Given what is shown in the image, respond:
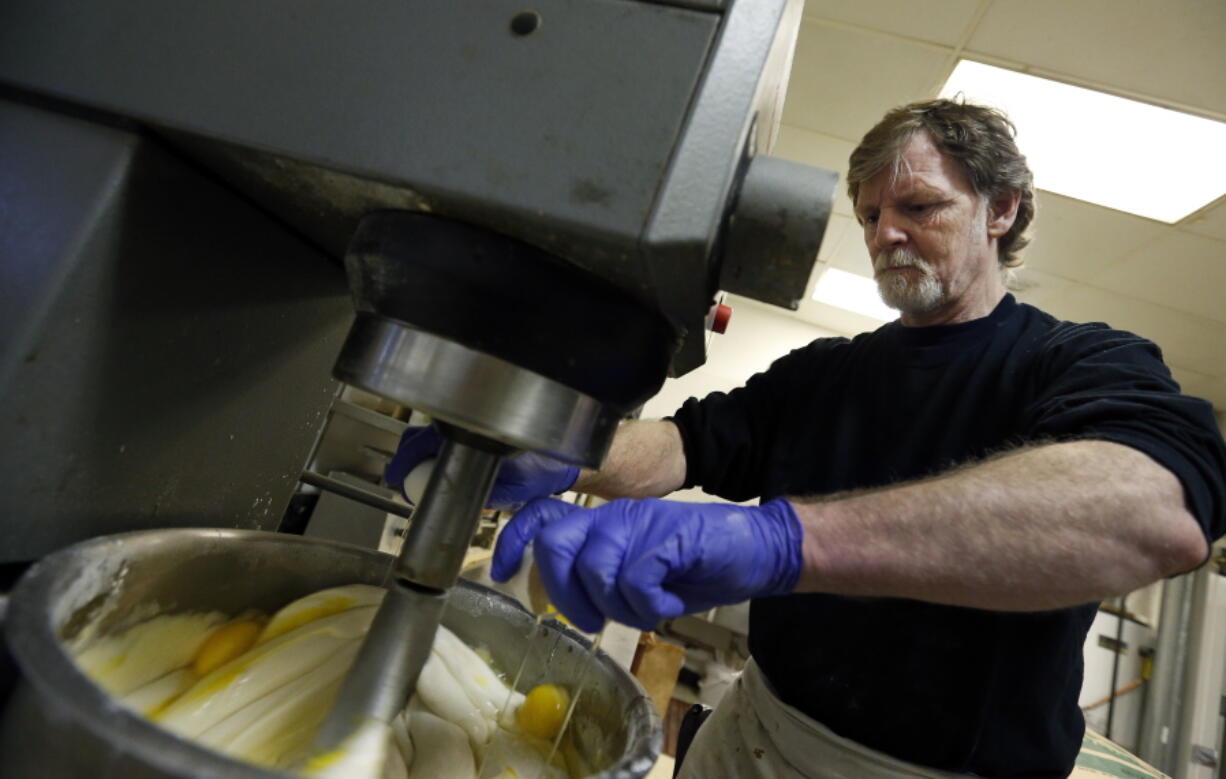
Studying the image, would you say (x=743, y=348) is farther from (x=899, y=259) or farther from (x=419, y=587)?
(x=419, y=587)

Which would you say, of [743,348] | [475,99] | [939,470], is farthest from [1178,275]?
[475,99]

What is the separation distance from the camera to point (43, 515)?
40cm

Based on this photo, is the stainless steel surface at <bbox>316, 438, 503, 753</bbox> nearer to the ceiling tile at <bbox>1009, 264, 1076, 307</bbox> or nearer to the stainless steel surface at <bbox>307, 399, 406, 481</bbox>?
the stainless steel surface at <bbox>307, 399, 406, 481</bbox>

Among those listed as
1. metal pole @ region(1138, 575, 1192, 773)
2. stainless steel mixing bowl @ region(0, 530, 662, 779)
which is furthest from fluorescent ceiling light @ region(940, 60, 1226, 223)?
metal pole @ region(1138, 575, 1192, 773)

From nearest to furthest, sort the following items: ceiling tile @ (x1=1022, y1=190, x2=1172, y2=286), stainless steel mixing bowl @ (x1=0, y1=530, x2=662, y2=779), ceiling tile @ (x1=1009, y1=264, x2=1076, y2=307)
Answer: stainless steel mixing bowl @ (x1=0, y1=530, x2=662, y2=779) → ceiling tile @ (x1=1022, y1=190, x2=1172, y2=286) → ceiling tile @ (x1=1009, y1=264, x2=1076, y2=307)

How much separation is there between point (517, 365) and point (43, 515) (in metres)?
0.32

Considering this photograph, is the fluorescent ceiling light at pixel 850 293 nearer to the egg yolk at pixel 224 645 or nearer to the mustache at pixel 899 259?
the mustache at pixel 899 259

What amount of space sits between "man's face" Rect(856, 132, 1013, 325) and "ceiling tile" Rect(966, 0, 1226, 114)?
0.92 m

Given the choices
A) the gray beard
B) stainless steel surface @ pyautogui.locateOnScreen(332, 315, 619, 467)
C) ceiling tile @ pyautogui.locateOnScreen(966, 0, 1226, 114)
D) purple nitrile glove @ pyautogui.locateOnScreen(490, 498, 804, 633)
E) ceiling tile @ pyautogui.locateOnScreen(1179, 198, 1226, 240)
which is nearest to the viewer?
stainless steel surface @ pyautogui.locateOnScreen(332, 315, 619, 467)

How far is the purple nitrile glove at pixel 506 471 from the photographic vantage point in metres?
0.69

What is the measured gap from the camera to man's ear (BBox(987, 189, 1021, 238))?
1247 mm

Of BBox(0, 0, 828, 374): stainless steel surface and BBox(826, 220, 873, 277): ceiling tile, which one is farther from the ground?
BBox(826, 220, 873, 277): ceiling tile

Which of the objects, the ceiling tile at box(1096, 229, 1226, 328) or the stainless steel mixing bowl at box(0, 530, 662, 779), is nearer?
the stainless steel mixing bowl at box(0, 530, 662, 779)

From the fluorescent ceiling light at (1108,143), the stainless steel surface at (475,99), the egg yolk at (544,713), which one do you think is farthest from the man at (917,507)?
the fluorescent ceiling light at (1108,143)
